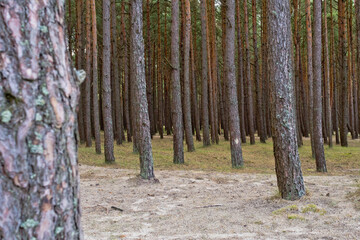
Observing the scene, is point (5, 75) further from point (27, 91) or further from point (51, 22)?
point (51, 22)

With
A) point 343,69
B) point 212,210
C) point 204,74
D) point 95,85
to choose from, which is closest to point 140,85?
point 212,210

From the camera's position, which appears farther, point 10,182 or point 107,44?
point 107,44

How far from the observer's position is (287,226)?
4551 millimetres

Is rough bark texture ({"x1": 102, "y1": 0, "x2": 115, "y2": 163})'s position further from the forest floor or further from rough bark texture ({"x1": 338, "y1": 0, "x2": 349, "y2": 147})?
rough bark texture ({"x1": 338, "y1": 0, "x2": 349, "y2": 147})

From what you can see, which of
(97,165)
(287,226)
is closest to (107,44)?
(97,165)

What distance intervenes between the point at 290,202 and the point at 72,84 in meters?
4.79

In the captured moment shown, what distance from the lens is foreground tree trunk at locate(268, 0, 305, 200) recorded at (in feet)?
18.8

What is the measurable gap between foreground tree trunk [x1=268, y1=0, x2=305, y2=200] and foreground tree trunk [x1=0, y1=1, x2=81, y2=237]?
4.62m

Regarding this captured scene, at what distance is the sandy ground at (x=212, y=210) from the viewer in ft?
14.3

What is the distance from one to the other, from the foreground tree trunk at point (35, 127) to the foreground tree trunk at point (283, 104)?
4.62m

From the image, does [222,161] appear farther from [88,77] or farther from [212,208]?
[212,208]

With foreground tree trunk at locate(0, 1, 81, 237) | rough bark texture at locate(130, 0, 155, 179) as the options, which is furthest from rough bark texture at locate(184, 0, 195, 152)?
foreground tree trunk at locate(0, 1, 81, 237)

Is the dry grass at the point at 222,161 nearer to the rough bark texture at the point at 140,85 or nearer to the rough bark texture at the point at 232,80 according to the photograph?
the rough bark texture at the point at 232,80

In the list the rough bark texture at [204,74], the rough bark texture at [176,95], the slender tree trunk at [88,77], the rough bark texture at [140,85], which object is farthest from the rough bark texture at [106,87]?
the rough bark texture at [204,74]
